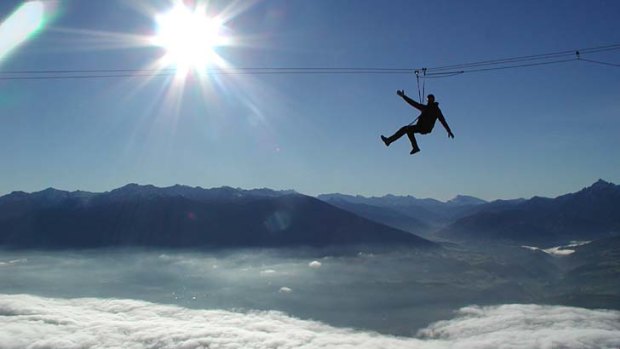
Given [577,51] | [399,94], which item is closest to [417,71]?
[399,94]

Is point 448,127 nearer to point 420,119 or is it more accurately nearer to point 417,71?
point 420,119

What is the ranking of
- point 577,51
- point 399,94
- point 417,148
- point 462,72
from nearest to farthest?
point 399,94
point 417,148
point 462,72
point 577,51

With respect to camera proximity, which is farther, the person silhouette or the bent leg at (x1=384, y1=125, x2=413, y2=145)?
the bent leg at (x1=384, y1=125, x2=413, y2=145)

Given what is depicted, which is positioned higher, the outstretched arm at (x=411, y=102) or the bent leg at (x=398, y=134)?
the outstretched arm at (x=411, y=102)

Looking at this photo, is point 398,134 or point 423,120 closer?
point 423,120

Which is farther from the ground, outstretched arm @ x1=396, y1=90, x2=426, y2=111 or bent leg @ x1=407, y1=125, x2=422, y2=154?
outstretched arm @ x1=396, y1=90, x2=426, y2=111

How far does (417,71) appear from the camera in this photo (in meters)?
23.0

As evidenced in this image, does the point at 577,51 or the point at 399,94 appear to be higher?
the point at 577,51

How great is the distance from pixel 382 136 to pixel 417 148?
1923mm

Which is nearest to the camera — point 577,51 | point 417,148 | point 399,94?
point 399,94

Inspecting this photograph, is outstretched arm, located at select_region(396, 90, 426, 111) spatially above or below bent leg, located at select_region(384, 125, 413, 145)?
above

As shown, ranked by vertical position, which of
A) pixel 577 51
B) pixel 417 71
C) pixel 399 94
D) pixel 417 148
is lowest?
pixel 417 148

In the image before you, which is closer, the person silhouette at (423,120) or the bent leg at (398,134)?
the person silhouette at (423,120)

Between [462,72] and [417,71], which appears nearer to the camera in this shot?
[417,71]
